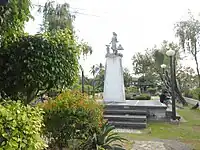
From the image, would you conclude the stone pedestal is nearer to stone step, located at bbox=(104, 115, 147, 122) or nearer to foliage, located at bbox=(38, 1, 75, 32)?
stone step, located at bbox=(104, 115, 147, 122)

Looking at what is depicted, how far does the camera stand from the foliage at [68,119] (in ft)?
17.2

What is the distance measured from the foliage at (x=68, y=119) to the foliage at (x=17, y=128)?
8.18ft

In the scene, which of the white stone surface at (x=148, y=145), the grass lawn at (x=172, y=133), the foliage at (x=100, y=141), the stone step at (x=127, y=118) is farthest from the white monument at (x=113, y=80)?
the foliage at (x=100, y=141)

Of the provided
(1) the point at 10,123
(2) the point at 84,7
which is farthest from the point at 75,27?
(1) the point at 10,123

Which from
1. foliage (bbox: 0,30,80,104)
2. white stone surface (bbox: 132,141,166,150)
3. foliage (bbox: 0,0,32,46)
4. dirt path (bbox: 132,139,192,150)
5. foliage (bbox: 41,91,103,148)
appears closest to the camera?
foliage (bbox: 0,0,32,46)

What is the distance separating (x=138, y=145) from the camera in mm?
7469

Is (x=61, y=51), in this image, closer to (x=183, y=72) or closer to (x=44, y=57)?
(x=44, y=57)

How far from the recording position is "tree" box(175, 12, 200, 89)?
2194cm

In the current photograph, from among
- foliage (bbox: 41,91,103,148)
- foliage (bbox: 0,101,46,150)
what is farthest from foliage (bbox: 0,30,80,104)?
foliage (bbox: 0,101,46,150)

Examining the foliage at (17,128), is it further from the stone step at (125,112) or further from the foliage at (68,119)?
the stone step at (125,112)

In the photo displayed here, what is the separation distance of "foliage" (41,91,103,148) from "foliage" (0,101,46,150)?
8.18ft

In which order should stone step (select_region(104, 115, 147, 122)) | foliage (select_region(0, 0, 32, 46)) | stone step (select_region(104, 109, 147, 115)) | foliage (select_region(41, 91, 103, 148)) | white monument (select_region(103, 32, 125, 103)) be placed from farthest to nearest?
1. white monument (select_region(103, 32, 125, 103))
2. stone step (select_region(104, 109, 147, 115))
3. stone step (select_region(104, 115, 147, 122))
4. foliage (select_region(41, 91, 103, 148))
5. foliage (select_region(0, 0, 32, 46))

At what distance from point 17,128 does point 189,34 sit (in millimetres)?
21706

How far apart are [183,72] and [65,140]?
31.1m
